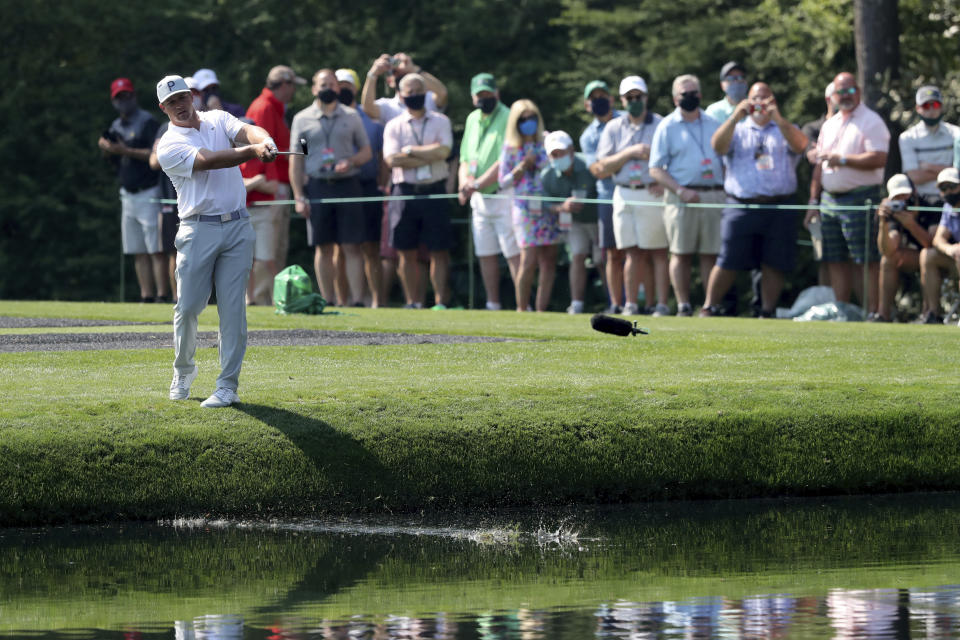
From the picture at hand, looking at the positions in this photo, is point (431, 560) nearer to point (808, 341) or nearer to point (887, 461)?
point (887, 461)

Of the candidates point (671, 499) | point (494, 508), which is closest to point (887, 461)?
point (671, 499)

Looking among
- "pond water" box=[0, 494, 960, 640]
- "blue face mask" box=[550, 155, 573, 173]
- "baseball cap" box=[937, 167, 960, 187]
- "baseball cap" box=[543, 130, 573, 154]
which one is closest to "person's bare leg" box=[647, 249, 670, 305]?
"blue face mask" box=[550, 155, 573, 173]

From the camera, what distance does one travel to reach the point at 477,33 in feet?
98.6

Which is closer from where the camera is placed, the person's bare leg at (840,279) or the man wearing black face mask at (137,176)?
the person's bare leg at (840,279)

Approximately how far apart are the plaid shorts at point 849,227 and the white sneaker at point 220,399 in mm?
8160

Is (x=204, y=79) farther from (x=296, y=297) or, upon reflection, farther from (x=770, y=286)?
(x=770, y=286)

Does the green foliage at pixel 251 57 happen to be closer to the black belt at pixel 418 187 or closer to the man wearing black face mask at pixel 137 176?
the man wearing black face mask at pixel 137 176

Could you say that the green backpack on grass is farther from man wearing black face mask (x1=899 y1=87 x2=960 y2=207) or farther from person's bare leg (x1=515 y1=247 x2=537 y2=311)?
man wearing black face mask (x1=899 y1=87 x2=960 y2=207)

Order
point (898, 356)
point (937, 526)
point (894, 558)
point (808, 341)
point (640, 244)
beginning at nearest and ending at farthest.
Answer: point (894, 558), point (937, 526), point (898, 356), point (808, 341), point (640, 244)

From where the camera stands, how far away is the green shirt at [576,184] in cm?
1941

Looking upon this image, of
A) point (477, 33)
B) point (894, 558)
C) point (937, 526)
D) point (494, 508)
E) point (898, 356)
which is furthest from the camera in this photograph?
point (477, 33)

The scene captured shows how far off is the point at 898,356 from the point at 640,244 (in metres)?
5.22

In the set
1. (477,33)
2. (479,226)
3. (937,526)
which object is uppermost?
(477,33)

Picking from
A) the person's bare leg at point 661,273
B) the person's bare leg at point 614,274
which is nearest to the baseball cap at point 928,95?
the person's bare leg at point 661,273
